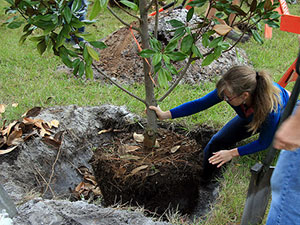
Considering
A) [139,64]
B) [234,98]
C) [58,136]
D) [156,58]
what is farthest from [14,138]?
[139,64]

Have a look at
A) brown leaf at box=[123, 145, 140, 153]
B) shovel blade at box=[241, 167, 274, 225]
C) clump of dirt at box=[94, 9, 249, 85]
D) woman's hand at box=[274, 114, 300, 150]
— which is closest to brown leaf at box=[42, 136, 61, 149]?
brown leaf at box=[123, 145, 140, 153]

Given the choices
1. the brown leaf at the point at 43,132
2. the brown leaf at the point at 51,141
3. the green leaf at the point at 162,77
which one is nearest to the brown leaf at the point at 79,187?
the brown leaf at the point at 51,141

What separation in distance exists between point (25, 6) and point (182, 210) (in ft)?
6.04

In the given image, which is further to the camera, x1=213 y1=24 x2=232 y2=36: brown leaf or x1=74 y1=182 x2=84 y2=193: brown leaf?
x1=74 y1=182 x2=84 y2=193: brown leaf

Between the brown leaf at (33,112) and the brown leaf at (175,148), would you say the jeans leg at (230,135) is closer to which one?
the brown leaf at (175,148)

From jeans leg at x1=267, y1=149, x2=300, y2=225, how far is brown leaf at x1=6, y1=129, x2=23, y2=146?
1904mm

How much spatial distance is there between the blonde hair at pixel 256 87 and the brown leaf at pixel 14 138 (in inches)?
62.6

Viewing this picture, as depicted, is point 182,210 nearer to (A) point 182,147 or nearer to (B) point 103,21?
(A) point 182,147

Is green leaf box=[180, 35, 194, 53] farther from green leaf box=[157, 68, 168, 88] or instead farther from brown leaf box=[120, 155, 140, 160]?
brown leaf box=[120, 155, 140, 160]

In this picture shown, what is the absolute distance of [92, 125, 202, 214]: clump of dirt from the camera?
2203mm

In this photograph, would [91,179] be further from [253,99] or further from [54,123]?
[253,99]

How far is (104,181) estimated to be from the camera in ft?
7.59

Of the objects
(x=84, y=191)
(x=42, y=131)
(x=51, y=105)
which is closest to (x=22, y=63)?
(x=51, y=105)

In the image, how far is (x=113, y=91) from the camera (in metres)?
3.48
